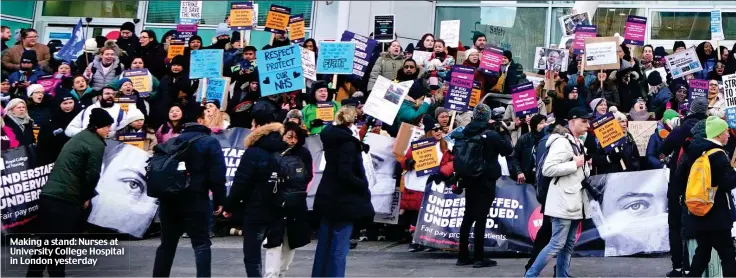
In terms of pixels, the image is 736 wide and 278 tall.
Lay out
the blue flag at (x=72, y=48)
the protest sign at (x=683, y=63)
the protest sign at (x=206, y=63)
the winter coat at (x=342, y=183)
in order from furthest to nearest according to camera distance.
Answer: the blue flag at (x=72, y=48) < the protest sign at (x=683, y=63) < the protest sign at (x=206, y=63) < the winter coat at (x=342, y=183)

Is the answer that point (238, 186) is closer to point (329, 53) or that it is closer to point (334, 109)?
point (334, 109)

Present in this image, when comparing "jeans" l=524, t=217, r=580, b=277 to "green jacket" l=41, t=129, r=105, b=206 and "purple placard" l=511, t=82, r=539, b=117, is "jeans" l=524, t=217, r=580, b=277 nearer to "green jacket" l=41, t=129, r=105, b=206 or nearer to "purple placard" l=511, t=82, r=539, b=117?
"green jacket" l=41, t=129, r=105, b=206

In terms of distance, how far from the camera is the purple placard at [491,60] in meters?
18.2

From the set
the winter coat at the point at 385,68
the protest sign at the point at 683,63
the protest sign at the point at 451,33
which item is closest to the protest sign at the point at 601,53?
the protest sign at the point at 683,63

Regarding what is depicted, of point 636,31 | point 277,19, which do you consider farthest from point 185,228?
point 636,31

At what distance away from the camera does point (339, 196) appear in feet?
38.6

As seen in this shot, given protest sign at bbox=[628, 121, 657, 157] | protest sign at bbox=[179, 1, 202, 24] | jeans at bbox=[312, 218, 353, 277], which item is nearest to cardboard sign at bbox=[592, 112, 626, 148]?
protest sign at bbox=[628, 121, 657, 157]

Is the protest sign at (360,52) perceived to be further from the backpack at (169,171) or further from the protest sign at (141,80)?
the backpack at (169,171)

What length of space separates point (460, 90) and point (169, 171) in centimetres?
609

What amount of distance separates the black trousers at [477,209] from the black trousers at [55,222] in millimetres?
4090

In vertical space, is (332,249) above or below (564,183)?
below

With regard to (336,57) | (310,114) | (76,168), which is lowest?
(76,168)

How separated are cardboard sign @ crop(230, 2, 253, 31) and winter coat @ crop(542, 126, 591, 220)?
7577mm

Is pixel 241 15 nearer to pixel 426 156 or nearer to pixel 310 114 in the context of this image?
pixel 310 114
